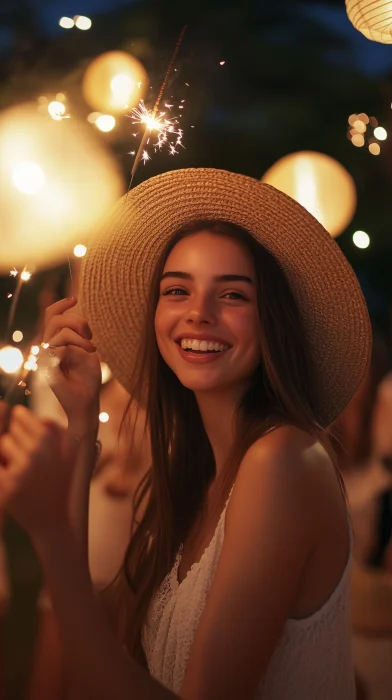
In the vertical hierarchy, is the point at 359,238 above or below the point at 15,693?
above

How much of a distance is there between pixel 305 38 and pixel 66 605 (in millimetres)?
2404

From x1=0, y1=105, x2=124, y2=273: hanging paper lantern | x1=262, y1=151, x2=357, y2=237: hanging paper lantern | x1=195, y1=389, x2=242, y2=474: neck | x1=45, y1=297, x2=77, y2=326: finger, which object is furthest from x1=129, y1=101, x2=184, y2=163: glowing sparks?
x1=262, y1=151, x2=357, y2=237: hanging paper lantern

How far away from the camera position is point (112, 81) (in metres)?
2.08

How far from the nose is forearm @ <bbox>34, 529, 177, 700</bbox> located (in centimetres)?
Result: 45

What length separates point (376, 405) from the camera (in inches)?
90.4

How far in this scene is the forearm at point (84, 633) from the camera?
2.20ft

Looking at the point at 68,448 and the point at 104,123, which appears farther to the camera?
the point at 104,123

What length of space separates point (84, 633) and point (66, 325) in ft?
1.89

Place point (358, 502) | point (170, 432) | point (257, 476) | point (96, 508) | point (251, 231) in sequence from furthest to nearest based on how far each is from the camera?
point (358, 502) < point (96, 508) < point (170, 432) < point (251, 231) < point (257, 476)

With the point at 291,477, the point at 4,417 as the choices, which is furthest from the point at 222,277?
the point at 4,417

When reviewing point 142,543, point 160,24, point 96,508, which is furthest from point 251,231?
point 160,24

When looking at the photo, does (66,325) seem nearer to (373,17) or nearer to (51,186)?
(373,17)

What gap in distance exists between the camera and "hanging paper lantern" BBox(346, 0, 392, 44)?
1.40 meters

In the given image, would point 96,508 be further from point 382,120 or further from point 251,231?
point 382,120
